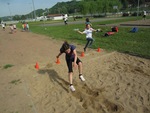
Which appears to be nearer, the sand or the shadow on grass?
the sand

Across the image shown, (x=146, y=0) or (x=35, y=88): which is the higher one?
(x=146, y=0)

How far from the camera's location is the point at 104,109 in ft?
15.4

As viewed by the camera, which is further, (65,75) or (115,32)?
(115,32)

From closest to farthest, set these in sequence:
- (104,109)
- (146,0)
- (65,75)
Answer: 1. (104,109)
2. (65,75)
3. (146,0)

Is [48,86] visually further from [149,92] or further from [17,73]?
[149,92]

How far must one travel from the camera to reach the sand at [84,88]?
490 centimetres

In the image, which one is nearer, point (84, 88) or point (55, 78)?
Result: point (84, 88)

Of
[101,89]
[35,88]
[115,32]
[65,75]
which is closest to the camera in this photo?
[101,89]

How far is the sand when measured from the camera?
4.90 metres

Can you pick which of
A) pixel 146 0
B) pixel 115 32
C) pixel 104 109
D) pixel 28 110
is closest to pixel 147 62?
pixel 104 109

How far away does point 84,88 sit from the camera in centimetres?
597

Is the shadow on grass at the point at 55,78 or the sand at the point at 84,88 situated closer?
the sand at the point at 84,88

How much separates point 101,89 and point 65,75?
200 centimetres

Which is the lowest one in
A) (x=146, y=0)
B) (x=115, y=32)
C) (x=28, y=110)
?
(x=28, y=110)
